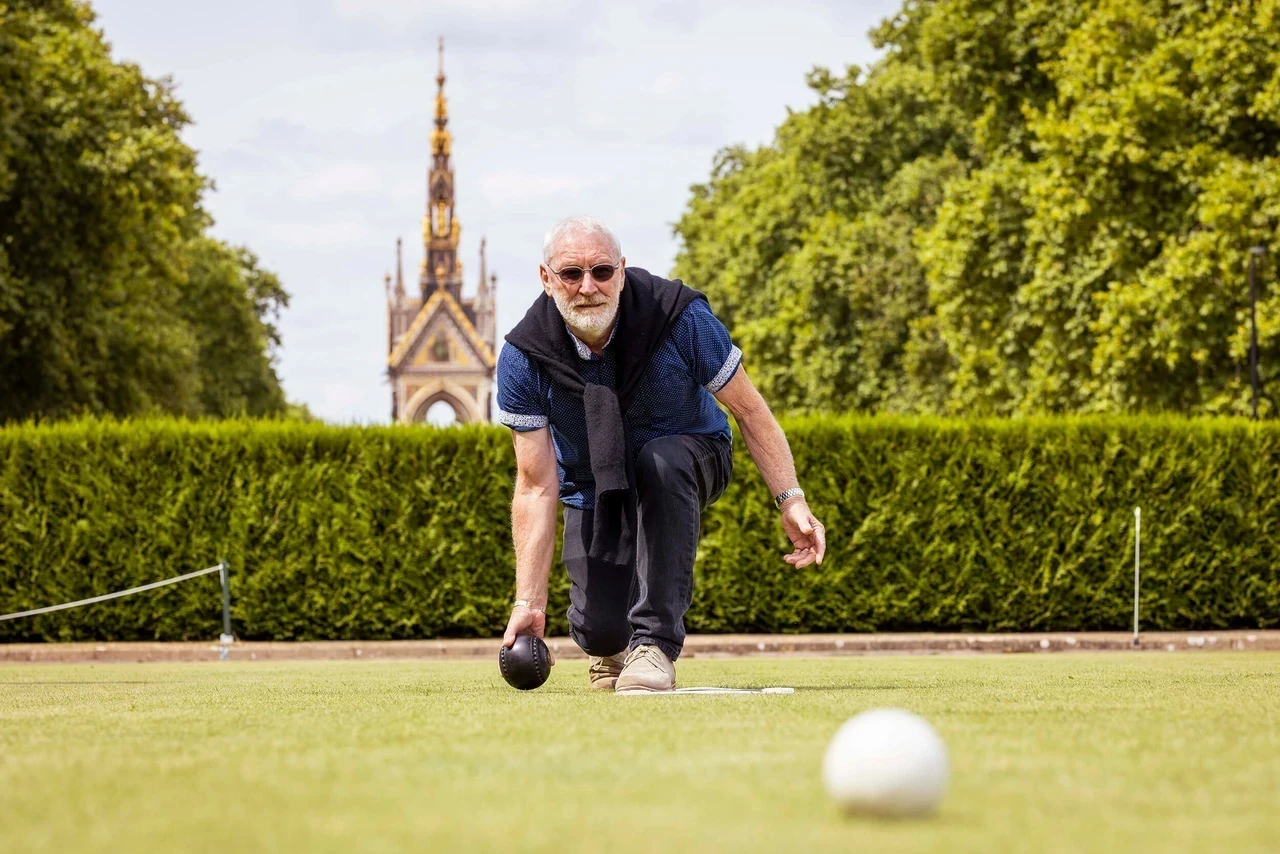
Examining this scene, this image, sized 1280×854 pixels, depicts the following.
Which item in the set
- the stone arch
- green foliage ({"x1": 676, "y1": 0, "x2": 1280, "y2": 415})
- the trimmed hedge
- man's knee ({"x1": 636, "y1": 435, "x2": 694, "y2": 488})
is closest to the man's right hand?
man's knee ({"x1": 636, "y1": 435, "x2": 694, "y2": 488})

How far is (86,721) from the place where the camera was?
563 cm

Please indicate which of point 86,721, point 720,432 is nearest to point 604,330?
point 720,432

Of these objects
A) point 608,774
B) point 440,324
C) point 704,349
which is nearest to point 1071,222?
point 704,349

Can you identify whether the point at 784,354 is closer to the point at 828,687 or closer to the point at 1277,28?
the point at 1277,28

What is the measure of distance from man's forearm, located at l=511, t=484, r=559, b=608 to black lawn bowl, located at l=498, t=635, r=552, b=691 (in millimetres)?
167

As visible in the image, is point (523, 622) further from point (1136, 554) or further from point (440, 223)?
point (440, 223)

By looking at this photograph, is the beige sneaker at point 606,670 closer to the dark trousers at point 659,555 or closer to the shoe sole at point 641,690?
the dark trousers at point 659,555

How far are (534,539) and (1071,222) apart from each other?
2302 cm

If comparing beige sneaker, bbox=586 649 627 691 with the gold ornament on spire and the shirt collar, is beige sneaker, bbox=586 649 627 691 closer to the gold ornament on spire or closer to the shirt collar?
the shirt collar

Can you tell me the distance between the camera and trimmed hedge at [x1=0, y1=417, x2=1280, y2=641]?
1933cm

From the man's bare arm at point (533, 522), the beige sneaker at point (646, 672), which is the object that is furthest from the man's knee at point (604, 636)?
the beige sneaker at point (646, 672)

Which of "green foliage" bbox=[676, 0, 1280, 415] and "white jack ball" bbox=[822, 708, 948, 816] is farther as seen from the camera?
"green foliage" bbox=[676, 0, 1280, 415]

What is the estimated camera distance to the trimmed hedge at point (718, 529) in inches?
761

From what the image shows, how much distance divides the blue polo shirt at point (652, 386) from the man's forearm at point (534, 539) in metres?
0.25
